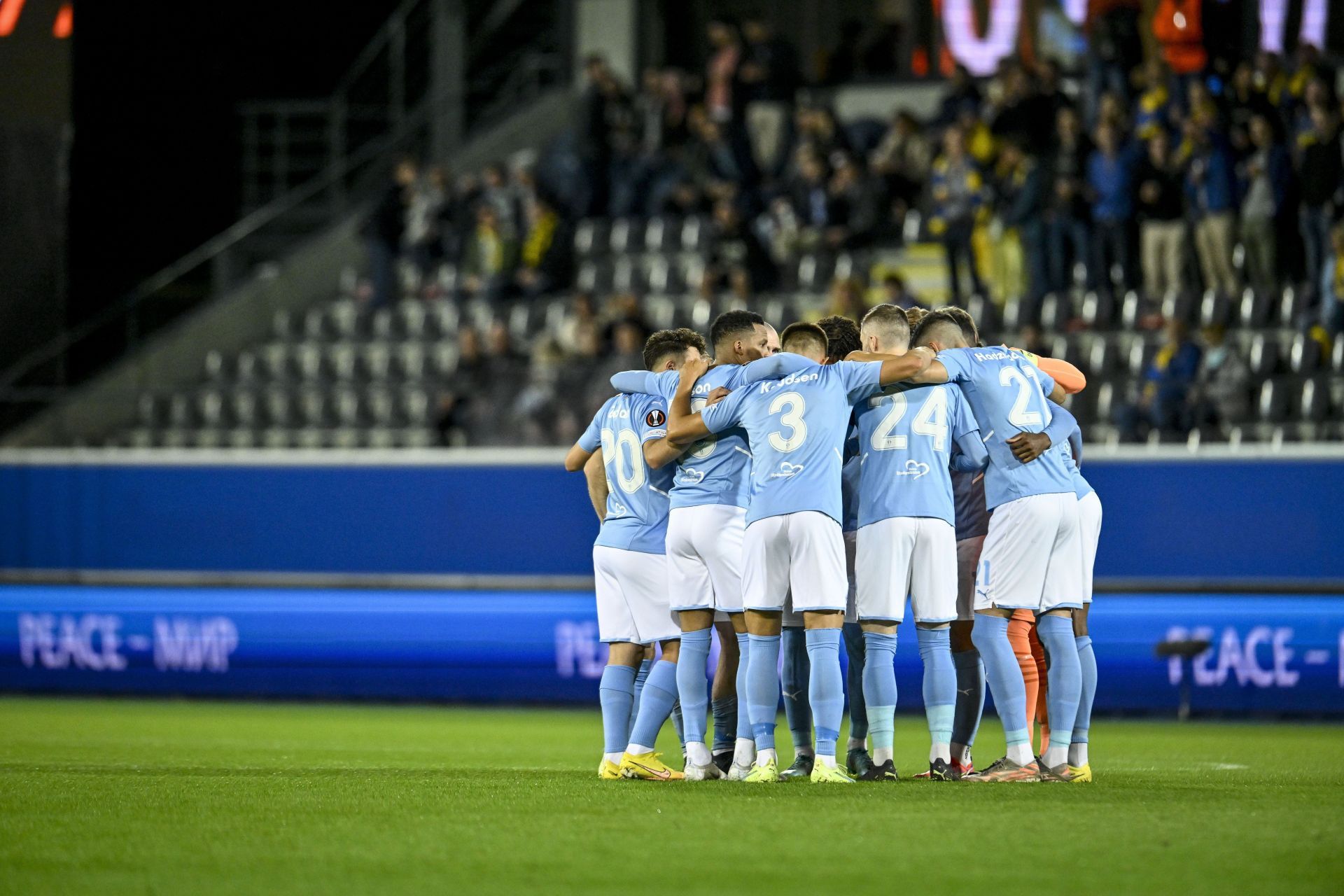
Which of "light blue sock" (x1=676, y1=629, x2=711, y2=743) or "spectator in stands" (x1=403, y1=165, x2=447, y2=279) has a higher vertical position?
"spectator in stands" (x1=403, y1=165, x2=447, y2=279)

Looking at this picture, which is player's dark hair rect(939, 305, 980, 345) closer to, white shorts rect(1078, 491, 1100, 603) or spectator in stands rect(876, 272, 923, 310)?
white shorts rect(1078, 491, 1100, 603)

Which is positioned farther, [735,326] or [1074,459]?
[1074,459]

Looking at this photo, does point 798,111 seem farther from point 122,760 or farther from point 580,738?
point 122,760

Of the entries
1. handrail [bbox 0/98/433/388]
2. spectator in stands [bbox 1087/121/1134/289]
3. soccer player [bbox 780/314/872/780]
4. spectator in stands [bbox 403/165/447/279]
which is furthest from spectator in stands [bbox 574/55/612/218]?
soccer player [bbox 780/314/872/780]

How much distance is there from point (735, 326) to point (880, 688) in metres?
1.69

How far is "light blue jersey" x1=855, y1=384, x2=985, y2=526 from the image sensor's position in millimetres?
7820

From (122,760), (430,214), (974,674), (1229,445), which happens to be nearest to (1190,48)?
(1229,445)

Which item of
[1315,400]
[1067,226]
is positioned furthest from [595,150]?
[1315,400]

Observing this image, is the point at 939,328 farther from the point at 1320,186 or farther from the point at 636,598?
the point at 1320,186

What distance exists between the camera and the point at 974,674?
8.45 m

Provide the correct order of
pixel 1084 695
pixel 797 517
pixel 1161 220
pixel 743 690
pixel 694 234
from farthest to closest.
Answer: pixel 694 234 → pixel 1161 220 → pixel 1084 695 → pixel 743 690 → pixel 797 517

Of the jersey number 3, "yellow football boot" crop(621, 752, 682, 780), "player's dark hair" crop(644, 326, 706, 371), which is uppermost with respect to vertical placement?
"player's dark hair" crop(644, 326, 706, 371)

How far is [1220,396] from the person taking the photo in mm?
14602

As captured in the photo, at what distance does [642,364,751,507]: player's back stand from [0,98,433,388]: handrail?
35.0 feet
